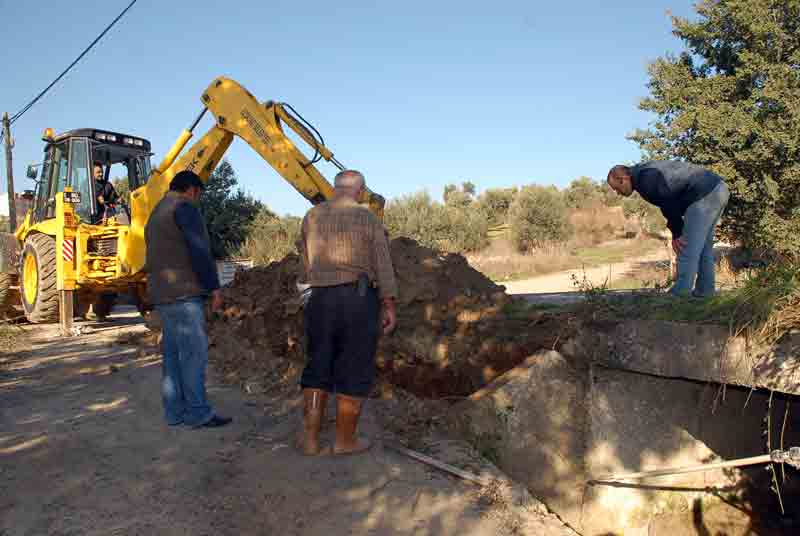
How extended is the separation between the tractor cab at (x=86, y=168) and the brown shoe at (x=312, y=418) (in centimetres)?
729

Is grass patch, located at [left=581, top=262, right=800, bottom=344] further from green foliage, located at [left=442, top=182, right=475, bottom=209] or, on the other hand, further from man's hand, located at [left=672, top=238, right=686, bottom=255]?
green foliage, located at [left=442, top=182, right=475, bottom=209]

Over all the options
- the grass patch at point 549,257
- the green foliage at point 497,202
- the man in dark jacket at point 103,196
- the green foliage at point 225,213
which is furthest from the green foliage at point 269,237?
the green foliage at point 497,202

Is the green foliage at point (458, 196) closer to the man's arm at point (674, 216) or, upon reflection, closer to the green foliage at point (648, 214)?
the green foliage at point (648, 214)

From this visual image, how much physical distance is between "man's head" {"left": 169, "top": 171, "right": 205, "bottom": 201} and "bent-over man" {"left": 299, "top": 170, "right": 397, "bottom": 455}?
1178mm

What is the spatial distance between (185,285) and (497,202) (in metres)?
35.6

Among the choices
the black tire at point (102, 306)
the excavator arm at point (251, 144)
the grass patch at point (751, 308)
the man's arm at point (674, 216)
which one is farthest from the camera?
the black tire at point (102, 306)

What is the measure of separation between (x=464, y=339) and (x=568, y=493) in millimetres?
1497

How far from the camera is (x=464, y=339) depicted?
5.36 m

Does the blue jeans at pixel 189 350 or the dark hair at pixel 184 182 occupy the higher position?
the dark hair at pixel 184 182

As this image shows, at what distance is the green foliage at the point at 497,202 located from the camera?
122 feet

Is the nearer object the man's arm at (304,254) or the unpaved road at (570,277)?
the man's arm at (304,254)

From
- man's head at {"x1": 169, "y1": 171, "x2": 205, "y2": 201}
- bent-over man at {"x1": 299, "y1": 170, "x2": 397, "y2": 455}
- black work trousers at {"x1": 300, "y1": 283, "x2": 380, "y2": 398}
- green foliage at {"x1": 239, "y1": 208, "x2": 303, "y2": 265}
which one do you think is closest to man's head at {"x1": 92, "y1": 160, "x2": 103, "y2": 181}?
man's head at {"x1": 169, "y1": 171, "x2": 205, "y2": 201}

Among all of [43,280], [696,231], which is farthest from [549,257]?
[696,231]

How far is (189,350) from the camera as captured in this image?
4.44 metres
